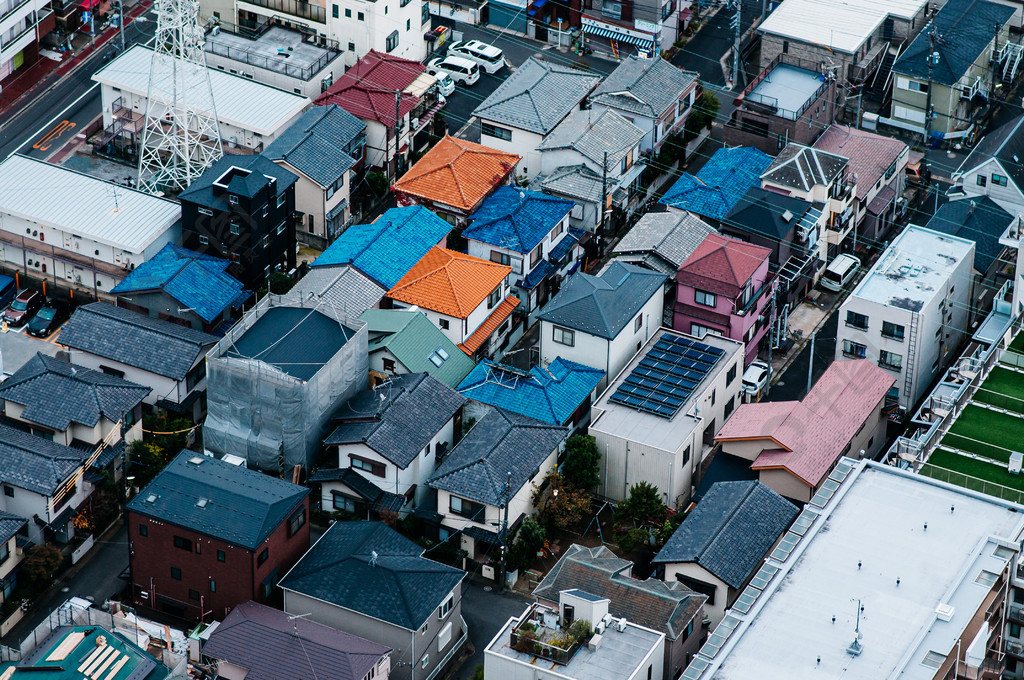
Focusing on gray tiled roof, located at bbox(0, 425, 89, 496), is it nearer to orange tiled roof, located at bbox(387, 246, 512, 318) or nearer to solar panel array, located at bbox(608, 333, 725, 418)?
orange tiled roof, located at bbox(387, 246, 512, 318)

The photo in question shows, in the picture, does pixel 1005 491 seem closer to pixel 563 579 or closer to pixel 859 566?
pixel 859 566

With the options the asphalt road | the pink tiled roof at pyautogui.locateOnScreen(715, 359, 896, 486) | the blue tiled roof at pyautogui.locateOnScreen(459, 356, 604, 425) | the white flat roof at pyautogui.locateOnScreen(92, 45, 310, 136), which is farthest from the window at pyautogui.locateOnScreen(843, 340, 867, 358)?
the asphalt road

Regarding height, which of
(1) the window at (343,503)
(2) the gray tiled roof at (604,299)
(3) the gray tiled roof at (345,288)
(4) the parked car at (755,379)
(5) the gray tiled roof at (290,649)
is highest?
(2) the gray tiled roof at (604,299)

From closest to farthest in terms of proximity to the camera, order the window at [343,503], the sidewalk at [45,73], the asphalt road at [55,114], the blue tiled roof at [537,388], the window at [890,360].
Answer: the window at [343,503] → the blue tiled roof at [537,388] → the window at [890,360] → the asphalt road at [55,114] → the sidewalk at [45,73]

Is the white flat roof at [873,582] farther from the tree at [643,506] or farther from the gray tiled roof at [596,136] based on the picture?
the gray tiled roof at [596,136]

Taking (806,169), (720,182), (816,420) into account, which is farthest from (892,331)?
(720,182)

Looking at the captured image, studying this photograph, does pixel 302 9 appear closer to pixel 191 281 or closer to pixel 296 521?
pixel 191 281

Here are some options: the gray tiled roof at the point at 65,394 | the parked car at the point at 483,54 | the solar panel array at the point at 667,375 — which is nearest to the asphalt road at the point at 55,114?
the parked car at the point at 483,54
